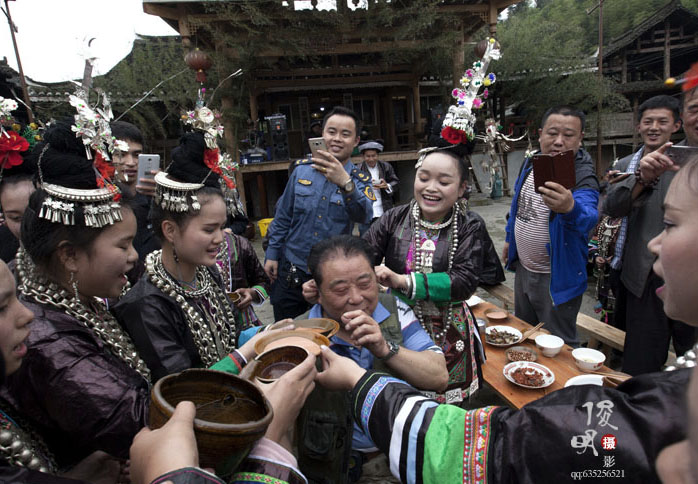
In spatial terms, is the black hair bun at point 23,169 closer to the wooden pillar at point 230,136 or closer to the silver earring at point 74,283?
the silver earring at point 74,283

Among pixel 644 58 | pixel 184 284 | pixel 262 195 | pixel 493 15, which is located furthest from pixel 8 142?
pixel 644 58

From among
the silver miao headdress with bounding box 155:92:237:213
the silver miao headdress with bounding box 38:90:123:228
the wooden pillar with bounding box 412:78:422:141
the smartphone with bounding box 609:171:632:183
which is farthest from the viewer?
the wooden pillar with bounding box 412:78:422:141

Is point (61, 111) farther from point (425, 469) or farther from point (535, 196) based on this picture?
point (425, 469)

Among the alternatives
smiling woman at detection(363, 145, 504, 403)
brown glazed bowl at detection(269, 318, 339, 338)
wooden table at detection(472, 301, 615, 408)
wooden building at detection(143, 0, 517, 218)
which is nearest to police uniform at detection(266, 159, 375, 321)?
smiling woman at detection(363, 145, 504, 403)

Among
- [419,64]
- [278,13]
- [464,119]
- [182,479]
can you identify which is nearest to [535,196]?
[464,119]

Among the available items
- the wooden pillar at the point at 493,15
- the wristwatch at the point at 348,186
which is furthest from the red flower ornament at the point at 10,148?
the wooden pillar at the point at 493,15

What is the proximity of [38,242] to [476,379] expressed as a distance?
103 inches

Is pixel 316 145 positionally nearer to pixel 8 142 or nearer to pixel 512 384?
pixel 8 142

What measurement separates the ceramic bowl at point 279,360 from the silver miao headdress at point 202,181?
0.93m

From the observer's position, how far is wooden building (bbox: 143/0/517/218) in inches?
354

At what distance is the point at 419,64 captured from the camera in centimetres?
1227

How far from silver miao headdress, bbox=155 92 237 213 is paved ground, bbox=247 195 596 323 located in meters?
4.28

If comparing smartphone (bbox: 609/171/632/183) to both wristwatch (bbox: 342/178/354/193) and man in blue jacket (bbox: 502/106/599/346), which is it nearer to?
man in blue jacket (bbox: 502/106/599/346)

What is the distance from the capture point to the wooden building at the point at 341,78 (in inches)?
354
